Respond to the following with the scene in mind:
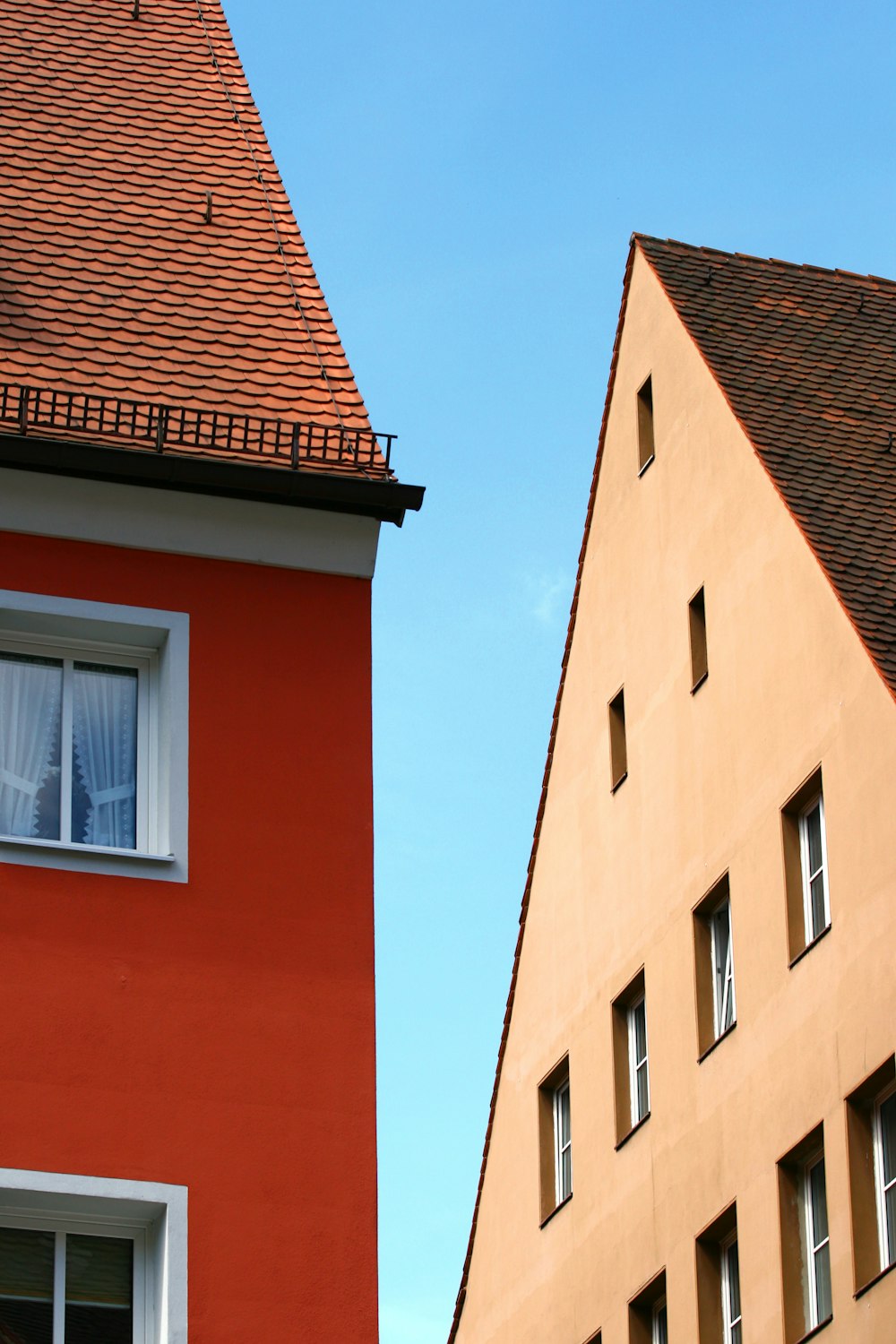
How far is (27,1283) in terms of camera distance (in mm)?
12695

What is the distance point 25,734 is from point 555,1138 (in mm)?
18325

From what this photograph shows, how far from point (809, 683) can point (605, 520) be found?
7454 mm

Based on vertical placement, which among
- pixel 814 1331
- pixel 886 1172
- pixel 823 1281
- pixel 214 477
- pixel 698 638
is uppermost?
pixel 698 638

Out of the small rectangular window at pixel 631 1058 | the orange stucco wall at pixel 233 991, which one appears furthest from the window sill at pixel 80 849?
the small rectangular window at pixel 631 1058

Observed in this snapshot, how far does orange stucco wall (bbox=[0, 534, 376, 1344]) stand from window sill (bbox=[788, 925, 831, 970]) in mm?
10353

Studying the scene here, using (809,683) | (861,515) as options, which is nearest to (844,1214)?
(809,683)

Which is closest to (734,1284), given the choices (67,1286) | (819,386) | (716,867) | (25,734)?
(716,867)

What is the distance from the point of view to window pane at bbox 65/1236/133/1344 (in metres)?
12.7

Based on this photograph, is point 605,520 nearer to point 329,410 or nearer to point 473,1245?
point 473,1245

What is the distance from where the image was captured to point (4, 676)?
1430 cm

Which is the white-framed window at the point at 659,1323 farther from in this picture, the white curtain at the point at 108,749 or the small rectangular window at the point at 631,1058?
the white curtain at the point at 108,749

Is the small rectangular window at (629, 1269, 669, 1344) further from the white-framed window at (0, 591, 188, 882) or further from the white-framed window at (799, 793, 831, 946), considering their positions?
the white-framed window at (0, 591, 188, 882)

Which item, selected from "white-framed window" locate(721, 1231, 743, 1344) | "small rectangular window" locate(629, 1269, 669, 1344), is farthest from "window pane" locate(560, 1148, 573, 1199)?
"white-framed window" locate(721, 1231, 743, 1344)

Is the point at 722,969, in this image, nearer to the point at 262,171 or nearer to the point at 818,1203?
the point at 818,1203
